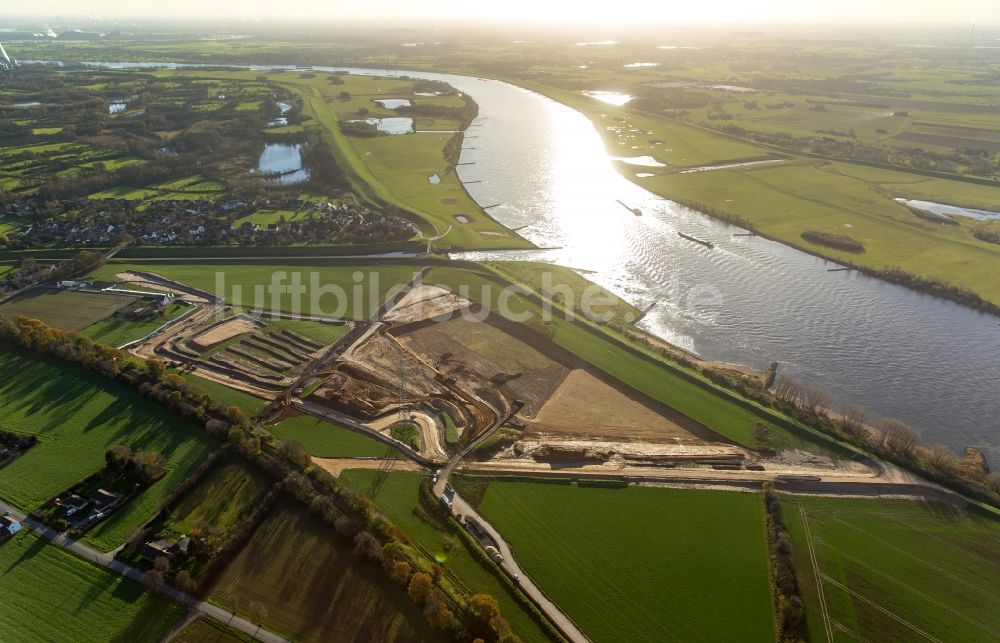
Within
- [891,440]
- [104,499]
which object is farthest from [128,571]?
[891,440]

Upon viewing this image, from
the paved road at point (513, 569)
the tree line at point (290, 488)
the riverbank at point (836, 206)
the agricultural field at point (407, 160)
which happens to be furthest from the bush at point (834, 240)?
the tree line at point (290, 488)

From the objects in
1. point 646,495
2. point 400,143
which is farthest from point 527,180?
point 646,495

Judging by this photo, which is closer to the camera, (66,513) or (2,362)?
(66,513)

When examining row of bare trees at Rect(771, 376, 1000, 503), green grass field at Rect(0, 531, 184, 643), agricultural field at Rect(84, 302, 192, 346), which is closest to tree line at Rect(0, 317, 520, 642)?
green grass field at Rect(0, 531, 184, 643)

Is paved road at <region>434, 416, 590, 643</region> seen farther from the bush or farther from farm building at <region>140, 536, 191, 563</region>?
the bush

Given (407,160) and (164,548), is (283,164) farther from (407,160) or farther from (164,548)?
(164,548)

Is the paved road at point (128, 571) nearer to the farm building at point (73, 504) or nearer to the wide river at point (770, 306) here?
the farm building at point (73, 504)

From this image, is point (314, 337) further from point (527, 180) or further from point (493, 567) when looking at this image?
point (527, 180)
